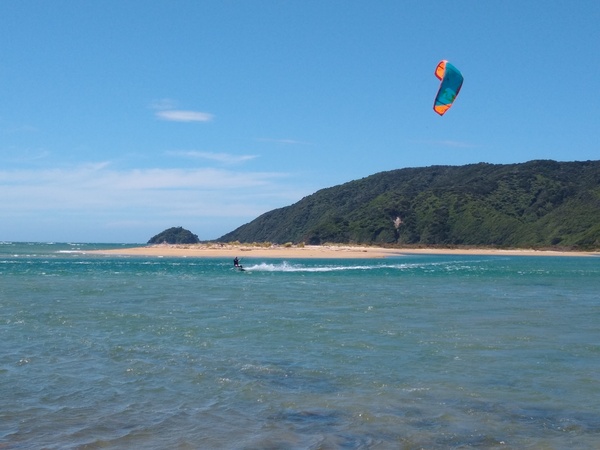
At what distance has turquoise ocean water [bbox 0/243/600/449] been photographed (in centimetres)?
953

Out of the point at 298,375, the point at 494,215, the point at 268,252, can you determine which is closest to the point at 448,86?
the point at 298,375

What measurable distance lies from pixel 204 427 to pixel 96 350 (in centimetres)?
721

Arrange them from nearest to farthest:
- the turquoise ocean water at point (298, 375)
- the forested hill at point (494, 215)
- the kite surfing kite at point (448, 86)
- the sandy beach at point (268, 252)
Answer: the turquoise ocean water at point (298, 375) → the kite surfing kite at point (448, 86) → the sandy beach at point (268, 252) → the forested hill at point (494, 215)

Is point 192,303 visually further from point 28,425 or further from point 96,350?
point 28,425

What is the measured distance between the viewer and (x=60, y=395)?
1161cm

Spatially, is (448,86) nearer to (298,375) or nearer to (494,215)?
(298,375)

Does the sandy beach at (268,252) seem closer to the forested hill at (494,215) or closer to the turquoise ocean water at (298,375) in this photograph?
the forested hill at (494,215)

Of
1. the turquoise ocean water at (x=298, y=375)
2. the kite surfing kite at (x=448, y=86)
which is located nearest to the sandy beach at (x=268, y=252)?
the kite surfing kite at (x=448, y=86)

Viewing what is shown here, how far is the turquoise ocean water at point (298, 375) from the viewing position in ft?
31.3

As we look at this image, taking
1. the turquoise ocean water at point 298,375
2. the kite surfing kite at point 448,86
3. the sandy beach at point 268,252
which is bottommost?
the turquoise ocean water at point 298,375

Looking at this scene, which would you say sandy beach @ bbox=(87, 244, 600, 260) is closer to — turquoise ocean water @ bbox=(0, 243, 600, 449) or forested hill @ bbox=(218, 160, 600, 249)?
forested hill @ bbox=(218, 160, 600, 249)

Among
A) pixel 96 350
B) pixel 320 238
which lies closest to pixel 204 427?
pixel 96 350

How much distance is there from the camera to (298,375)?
13375 millimetres

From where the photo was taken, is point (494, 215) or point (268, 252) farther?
point (494, 215)
